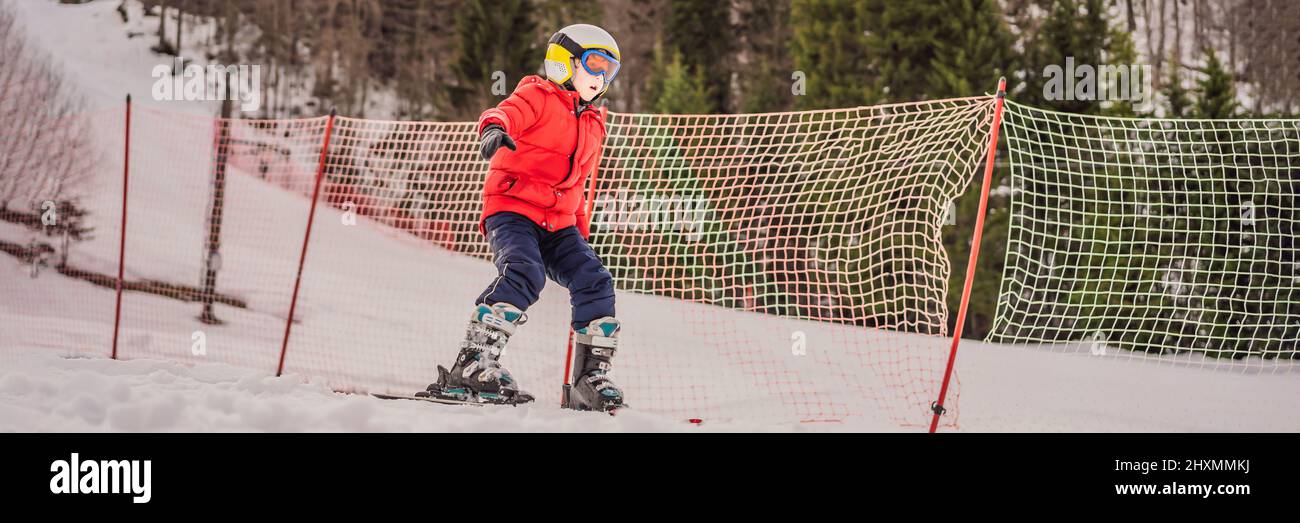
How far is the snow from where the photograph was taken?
355 centimetres

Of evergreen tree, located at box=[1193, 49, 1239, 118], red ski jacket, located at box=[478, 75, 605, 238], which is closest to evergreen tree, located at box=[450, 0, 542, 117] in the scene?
evergreen tree, located at box=[1193, 49, 1239, 118]

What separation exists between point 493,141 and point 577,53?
0.79 m

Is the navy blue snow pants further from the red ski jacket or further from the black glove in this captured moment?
the black glove

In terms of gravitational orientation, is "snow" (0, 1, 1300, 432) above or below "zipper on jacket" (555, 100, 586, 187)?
below

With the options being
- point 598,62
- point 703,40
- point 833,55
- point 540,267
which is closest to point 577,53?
point 598,62

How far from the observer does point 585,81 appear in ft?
14.2

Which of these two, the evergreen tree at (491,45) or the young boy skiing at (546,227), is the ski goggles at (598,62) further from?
the evergreen tree at (491,45)

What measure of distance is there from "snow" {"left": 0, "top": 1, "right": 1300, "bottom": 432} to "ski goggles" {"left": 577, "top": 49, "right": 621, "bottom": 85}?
1559mm

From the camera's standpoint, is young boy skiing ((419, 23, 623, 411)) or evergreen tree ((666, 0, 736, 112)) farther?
evergreen tree ((666, 0, 736, 112))

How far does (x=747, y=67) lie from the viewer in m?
29.8

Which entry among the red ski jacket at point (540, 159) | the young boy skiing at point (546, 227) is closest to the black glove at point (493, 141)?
the young boy skiing at point (546, 227)

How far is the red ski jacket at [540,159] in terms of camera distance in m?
4.15
